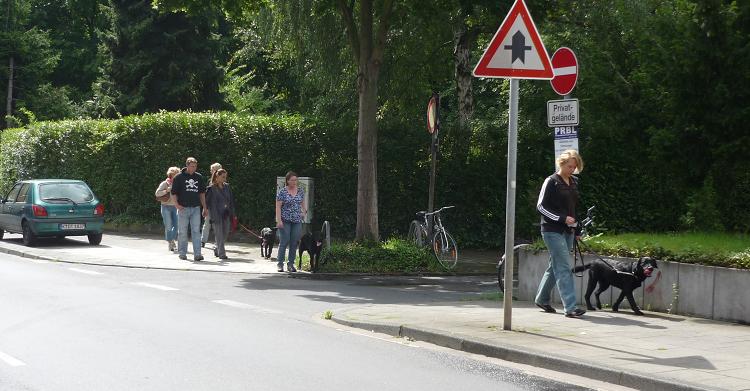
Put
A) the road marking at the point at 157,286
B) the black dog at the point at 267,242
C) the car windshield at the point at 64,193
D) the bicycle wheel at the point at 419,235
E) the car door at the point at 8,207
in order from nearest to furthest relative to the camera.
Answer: the road marking at the point at 157,286 → the bicycle wheel at the point at 419,235 → the black dog at the point at 267,242 → the car windshield at the point at 64,193 → the car door at the point at 8,207

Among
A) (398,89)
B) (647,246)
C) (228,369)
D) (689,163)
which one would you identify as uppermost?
(398,89)

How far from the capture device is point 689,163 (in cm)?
1252

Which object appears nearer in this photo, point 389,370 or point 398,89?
point 389,370

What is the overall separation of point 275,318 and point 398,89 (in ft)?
54.4

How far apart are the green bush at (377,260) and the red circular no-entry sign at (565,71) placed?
5.55 meters

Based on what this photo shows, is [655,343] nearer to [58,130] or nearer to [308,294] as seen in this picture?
[308,294]

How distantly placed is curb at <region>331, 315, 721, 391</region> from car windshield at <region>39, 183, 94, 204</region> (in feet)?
43.4

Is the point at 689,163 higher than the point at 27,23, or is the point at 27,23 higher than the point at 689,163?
the point at 27,23

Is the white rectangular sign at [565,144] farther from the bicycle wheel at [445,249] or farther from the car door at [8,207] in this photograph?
the car door at [8,207]

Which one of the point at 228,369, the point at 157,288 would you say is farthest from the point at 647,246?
the point at 157,288

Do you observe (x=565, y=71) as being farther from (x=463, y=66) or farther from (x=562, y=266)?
(x=463, y=66)

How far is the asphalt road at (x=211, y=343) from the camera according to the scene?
7.52 meters

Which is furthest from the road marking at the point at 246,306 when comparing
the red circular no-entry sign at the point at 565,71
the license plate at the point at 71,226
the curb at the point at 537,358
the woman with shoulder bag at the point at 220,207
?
the license plate at the point at 71,226

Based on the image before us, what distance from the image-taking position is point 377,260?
55.8 feet
